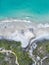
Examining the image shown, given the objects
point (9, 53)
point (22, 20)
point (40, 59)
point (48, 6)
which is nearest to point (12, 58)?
point (9, 53)

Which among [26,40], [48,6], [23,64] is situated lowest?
[23,64]

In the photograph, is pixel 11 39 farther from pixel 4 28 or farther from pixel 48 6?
pixel 48 6

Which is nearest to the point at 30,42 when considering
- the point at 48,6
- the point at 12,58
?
the point at 12,58

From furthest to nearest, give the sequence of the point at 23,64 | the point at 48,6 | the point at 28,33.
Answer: the point at 48,6 → the point at 28,33 → the point at 23,64

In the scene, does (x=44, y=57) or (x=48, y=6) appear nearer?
(x=44, y=57)

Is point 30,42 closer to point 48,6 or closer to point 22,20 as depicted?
point 22,20

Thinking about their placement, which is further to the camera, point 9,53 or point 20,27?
point 20,27

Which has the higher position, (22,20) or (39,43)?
(22,20)

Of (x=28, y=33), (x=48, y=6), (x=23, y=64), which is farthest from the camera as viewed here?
(x=48, y=6)

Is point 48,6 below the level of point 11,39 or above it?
above
